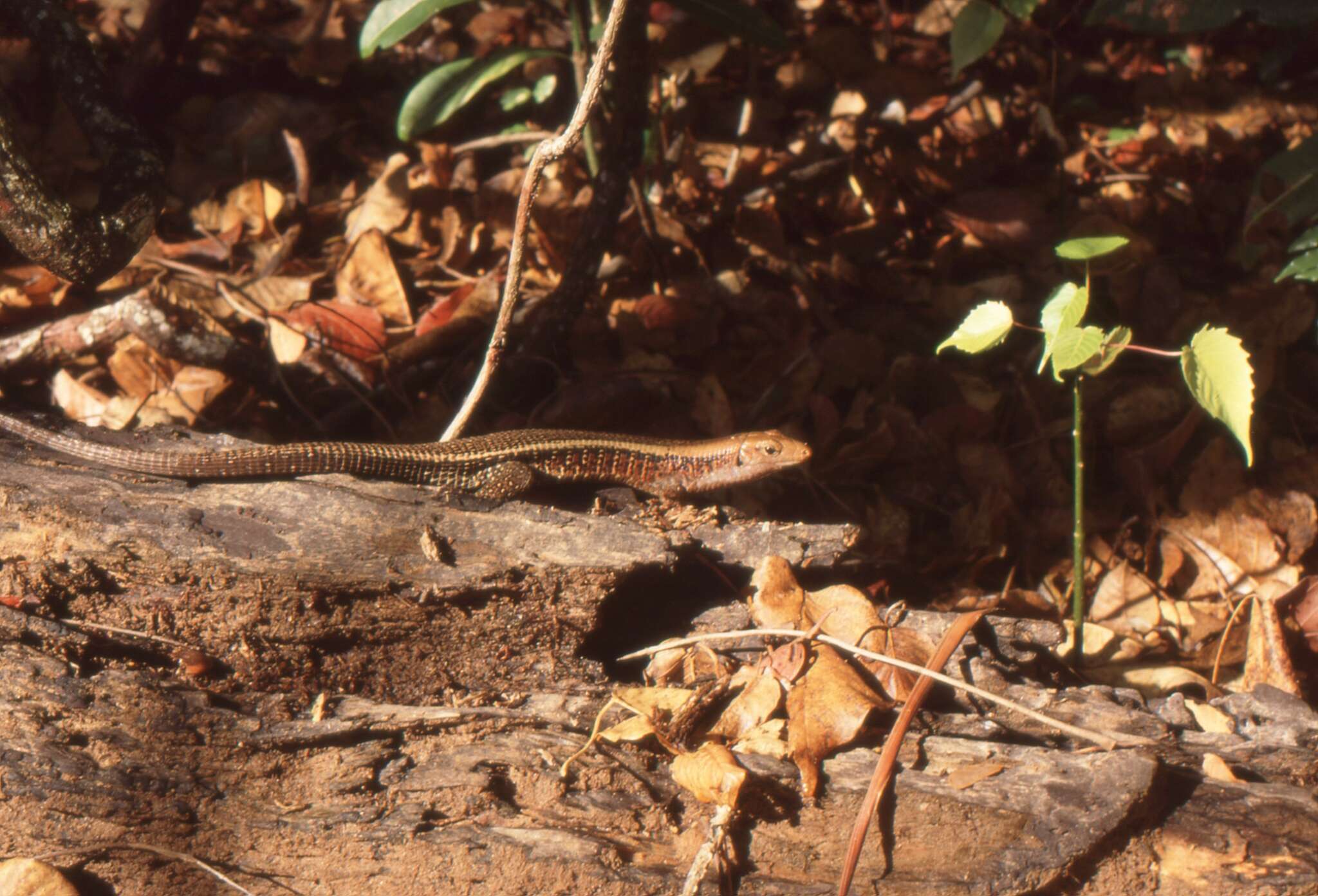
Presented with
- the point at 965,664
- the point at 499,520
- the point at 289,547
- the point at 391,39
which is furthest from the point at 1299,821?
the point at 391,39

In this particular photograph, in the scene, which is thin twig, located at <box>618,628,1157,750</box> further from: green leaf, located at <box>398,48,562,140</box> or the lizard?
green leaf, located at <box>398,48,562,140</box>

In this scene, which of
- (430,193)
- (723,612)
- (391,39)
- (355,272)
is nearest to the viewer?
(723,612)

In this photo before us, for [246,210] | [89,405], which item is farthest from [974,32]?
[89,405]

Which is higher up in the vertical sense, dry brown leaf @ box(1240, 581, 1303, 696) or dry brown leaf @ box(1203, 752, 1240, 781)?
dry brown leaf @ box(1203, 752, 1240, 781)

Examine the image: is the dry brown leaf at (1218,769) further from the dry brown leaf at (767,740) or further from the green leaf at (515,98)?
the green leaf at (515,98)

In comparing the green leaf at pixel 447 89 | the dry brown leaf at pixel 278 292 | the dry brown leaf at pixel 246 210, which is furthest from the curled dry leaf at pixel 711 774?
the dry brown leaf at pixel 246 210

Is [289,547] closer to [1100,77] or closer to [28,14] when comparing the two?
[28,14]

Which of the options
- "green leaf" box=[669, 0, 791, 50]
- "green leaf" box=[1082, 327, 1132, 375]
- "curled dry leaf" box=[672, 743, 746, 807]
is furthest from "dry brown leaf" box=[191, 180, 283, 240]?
"green leaf" box=[1082, 327, 1132, 375]
